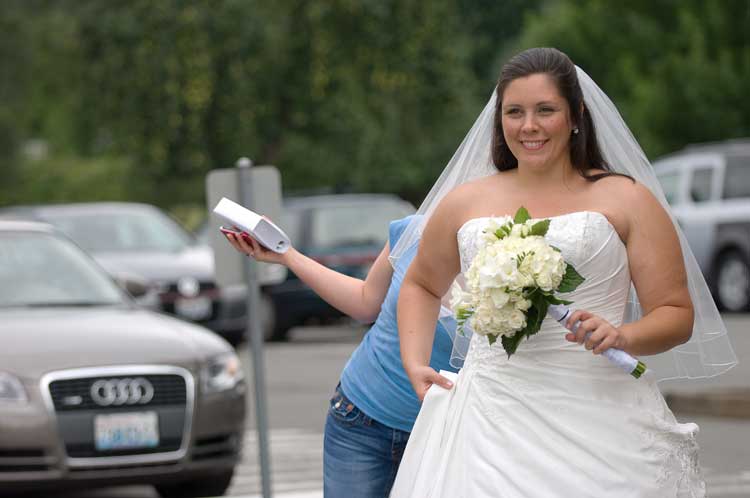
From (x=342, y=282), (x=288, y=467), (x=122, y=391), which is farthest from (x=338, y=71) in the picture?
(x=342, y=282)

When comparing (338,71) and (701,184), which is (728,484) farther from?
(338,71)

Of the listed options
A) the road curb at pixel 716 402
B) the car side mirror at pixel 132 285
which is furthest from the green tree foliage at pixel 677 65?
the car side mirror at pixel 132 285

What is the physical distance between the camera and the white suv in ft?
66.7

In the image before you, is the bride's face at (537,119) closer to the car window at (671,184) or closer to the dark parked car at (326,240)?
the dark parked car at (326,240)

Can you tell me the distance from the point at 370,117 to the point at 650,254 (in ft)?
93.5

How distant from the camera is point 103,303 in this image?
9781 millimetres

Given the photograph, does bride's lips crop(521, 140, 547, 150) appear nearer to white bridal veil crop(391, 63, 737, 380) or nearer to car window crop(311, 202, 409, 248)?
white bridal veil crop(391, 63, 737, 380)

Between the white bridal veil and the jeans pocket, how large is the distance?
12.6 inches

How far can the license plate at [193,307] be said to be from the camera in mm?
18281

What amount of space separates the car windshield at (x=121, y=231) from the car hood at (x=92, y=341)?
970cm

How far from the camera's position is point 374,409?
15.9 ft

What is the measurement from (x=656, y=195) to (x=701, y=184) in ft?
57.0

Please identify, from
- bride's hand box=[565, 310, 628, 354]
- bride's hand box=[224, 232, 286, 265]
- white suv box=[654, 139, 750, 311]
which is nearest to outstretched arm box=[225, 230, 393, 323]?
bride's hand box=[224, 232, 286, 265]

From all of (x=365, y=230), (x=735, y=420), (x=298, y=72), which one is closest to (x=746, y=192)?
(x=365, y=230)
